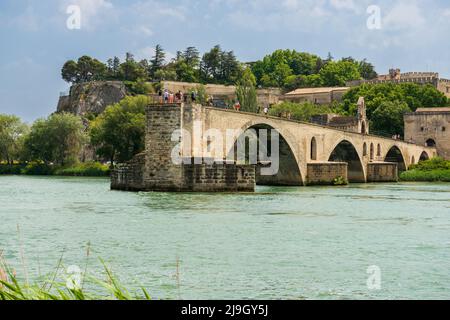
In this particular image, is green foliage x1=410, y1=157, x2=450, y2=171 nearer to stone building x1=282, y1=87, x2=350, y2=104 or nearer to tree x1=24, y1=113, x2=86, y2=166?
tree x1=24, y1=113, x2=86, y2=166

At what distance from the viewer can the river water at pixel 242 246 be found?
11.0 meters

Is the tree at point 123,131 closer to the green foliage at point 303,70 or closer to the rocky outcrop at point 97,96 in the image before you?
the rocky outcrop at point 97,96

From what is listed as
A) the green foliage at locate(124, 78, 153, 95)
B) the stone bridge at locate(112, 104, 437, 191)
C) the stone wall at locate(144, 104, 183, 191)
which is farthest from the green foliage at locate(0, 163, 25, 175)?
the green foliage at locate(124, 78, 153, 95)

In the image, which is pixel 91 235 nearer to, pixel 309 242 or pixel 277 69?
pixel 309 242

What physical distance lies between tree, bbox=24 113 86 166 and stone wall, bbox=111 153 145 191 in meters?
30.2

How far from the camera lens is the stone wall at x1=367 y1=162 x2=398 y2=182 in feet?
203

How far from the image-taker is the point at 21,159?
232 feet

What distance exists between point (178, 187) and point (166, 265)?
2004 centimetres

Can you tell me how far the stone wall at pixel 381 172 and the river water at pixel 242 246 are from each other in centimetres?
3479

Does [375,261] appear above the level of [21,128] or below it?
below

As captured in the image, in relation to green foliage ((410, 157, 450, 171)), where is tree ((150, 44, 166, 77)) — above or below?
above

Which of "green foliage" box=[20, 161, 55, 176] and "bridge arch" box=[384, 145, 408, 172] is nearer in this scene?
"green foliage" box=[20, 161, 55, 176]

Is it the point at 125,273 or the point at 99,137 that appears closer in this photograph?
the point at 125,273

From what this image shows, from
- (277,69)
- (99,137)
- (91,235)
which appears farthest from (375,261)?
(277,69)
